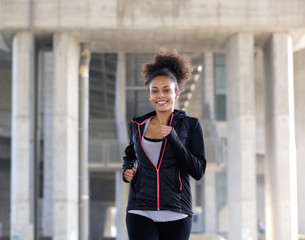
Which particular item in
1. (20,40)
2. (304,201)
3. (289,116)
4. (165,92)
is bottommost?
(304,201)

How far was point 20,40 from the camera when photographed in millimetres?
23562

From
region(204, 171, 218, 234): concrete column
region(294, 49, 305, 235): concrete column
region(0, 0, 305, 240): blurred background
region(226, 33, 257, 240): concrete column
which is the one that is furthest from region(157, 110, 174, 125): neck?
region(204, 171, 218, 234): concrete column

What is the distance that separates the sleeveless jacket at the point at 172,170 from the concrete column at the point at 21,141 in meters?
20.0

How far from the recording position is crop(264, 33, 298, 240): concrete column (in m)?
23.3

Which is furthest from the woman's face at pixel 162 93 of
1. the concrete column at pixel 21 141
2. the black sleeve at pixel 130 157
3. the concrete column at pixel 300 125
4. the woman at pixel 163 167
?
the concrete column at pixel 300 125

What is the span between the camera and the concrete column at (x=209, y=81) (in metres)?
38.3

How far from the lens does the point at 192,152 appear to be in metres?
3.33

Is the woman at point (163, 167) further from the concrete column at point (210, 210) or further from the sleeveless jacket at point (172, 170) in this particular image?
the concrete column at point (210, 210)

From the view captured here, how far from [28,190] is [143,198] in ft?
67.7

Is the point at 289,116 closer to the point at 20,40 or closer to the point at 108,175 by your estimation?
the point at 20,40

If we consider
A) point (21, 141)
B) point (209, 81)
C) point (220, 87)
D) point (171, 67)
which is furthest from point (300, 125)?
point (171, 67)

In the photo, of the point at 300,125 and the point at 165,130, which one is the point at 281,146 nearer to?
the point at 300,125

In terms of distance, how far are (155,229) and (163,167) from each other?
304mm

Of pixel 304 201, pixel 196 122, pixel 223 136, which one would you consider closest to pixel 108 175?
pixel 223 136
